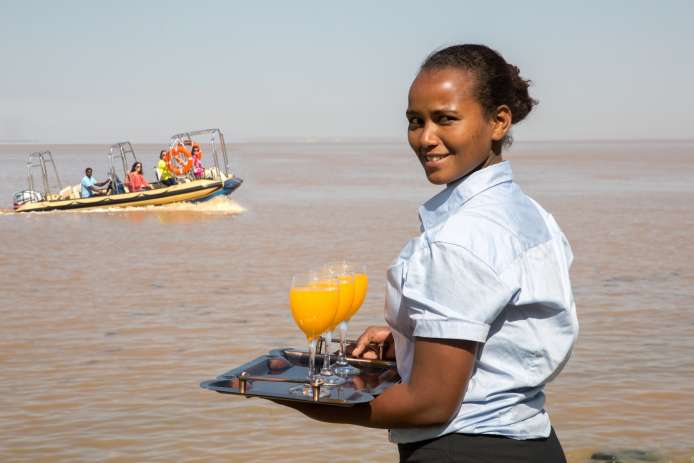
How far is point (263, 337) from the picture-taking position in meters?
7.07

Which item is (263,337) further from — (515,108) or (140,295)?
(515,108)

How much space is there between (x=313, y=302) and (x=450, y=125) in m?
0.54

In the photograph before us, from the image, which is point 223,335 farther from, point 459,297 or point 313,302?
point 459,297

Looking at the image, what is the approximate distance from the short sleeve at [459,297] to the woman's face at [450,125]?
0.25 metres

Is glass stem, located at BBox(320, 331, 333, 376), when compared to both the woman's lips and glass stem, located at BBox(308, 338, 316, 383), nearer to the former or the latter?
glass stem, located at BBox(308, 338, 316, 383)

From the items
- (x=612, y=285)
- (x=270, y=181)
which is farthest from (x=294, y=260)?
(x=270, y=181)

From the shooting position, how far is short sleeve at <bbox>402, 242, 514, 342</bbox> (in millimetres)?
1521

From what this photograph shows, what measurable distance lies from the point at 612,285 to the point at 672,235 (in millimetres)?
5014

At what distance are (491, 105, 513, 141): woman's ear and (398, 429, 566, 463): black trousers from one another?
559 millimetres

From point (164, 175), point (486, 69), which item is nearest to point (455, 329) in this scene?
point (486, 69)

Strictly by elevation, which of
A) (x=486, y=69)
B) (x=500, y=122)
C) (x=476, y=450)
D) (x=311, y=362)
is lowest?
(x=476, y=450)

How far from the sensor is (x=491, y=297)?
153cm

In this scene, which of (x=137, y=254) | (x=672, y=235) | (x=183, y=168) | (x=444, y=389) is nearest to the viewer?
(x=444, y=389)

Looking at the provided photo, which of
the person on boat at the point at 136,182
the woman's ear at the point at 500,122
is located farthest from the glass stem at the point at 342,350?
the person on boat at the point at 136,182
